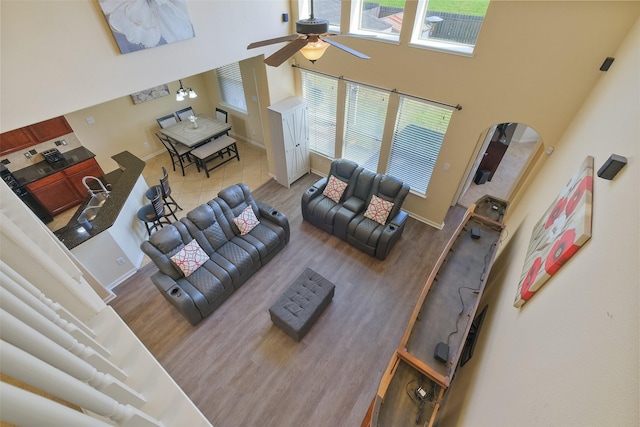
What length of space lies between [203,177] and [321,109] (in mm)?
3440

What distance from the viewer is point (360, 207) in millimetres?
5449

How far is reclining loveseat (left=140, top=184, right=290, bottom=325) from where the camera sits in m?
4.16

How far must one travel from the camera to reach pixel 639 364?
0.81m

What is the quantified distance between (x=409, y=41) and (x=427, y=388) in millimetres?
4612

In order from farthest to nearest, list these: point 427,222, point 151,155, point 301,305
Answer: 1. point 151,155
2. point 427,222
3. point 301,305

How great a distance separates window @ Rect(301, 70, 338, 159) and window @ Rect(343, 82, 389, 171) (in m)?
0.35

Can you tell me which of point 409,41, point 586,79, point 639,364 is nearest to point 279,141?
point 409,41

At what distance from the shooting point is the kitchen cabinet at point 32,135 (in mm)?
5508

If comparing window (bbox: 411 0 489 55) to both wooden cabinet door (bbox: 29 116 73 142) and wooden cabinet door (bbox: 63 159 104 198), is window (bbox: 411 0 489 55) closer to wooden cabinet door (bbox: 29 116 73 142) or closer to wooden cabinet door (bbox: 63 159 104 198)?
wooden cabinet door (bbox: 63 159 104 198)

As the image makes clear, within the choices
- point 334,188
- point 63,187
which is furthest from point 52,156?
point 334,188

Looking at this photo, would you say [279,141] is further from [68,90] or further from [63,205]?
[63,205]

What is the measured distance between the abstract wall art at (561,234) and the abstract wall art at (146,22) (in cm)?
484

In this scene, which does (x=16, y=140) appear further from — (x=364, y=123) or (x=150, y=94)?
(x=364, y=123)

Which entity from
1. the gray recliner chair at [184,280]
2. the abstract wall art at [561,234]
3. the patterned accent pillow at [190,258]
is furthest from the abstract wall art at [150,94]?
the abstract wall art at [561,234]
